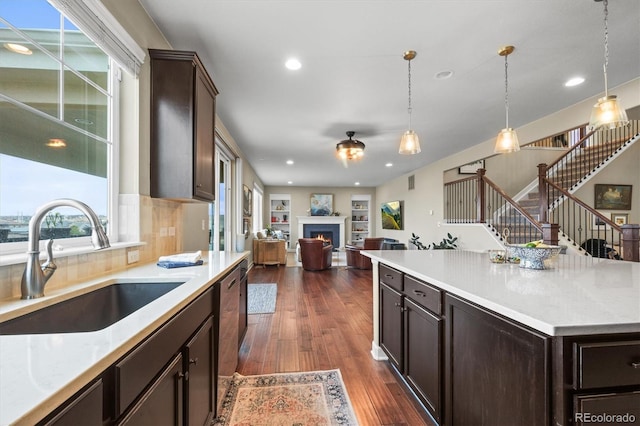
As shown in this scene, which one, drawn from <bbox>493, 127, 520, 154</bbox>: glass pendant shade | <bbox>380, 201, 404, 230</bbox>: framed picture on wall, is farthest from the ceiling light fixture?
<bbox>380, 201, 404, 230</bbox>: framed picture on wall

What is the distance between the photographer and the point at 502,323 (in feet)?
3.74

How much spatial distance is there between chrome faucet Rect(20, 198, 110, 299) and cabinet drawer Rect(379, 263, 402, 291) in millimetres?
1763

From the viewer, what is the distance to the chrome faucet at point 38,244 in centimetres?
104

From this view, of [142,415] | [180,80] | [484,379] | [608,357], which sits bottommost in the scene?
[484,379]

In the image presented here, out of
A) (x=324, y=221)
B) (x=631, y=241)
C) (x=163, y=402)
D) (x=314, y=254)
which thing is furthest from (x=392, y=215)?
(x=163, y=402)

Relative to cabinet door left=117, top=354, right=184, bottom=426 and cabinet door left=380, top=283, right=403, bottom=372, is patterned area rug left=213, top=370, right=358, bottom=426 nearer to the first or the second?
cabinet door left=380, top=283, right=403, bottom=372

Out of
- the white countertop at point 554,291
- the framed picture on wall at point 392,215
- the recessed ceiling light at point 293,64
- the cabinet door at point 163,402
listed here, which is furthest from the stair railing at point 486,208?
the cabinet door at point 163,402

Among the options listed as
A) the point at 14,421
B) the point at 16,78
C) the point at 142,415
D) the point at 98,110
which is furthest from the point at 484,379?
the point at 98,110

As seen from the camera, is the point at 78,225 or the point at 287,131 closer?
the point at 78,225

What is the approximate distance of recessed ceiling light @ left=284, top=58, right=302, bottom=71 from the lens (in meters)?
2.64

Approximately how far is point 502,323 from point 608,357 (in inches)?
11.7

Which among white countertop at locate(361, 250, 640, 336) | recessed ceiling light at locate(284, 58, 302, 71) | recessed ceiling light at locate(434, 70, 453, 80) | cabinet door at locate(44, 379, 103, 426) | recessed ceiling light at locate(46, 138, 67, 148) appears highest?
recessed ceiling light at locate(434, 70, 453, 80)

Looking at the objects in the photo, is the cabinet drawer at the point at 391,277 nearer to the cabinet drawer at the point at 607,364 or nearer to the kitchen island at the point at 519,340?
the kitchen island at the point at 519,340

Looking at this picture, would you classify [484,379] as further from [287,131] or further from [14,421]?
[287,131]
